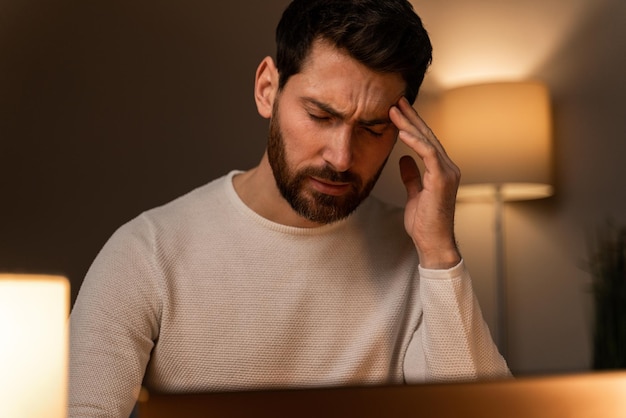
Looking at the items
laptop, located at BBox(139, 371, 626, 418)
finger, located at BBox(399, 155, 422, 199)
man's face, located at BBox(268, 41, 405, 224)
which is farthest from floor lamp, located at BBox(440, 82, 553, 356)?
laptop, located at BBox(139, 371, 626, 418)

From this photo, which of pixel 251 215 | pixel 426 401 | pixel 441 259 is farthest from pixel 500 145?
pixel 426 401

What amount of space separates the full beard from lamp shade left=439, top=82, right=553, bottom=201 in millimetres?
380

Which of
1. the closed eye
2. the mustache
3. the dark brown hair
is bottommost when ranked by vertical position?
the mustache

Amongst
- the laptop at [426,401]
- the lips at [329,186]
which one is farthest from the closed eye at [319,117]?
the laptop at [426,401]

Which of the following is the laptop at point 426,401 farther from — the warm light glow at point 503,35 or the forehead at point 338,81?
the warm light glow at point 503,35

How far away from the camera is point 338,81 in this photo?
1.47m

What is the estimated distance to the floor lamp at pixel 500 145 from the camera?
1900mm

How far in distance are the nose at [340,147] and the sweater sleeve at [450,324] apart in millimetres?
245

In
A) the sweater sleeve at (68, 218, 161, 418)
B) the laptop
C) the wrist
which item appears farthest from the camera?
the wrist

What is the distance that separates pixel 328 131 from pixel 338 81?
0.29ft

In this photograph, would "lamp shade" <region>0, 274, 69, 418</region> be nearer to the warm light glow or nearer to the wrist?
the wrist

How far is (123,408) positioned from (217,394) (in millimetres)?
748

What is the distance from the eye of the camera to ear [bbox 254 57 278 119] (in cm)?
159

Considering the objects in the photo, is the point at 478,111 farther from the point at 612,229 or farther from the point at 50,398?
the point at 50,398
